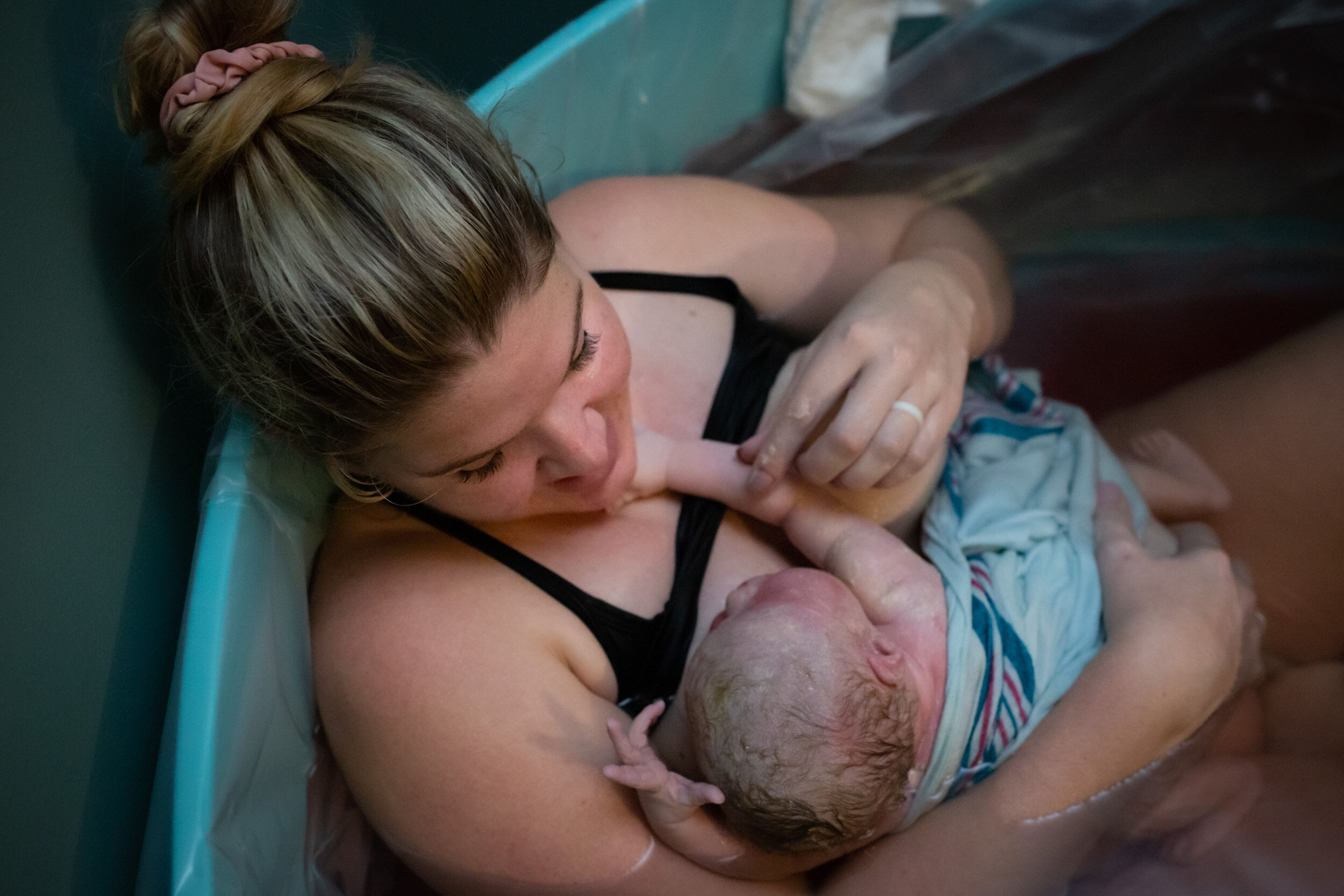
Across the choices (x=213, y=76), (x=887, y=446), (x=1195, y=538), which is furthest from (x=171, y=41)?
(x=1195, y=538)

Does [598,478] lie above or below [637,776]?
above

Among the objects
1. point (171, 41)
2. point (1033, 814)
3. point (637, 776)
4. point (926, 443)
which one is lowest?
point (1033, 814)

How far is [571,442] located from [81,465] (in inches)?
15.7

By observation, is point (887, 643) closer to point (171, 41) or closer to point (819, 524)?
point (819, 524)

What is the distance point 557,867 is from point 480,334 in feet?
1.61

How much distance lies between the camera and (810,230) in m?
1.20

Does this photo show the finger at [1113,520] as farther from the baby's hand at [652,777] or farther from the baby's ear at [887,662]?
the baby's hand at [652,777]

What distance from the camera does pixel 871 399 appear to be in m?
0.88

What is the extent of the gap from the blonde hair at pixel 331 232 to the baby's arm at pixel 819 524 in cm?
34

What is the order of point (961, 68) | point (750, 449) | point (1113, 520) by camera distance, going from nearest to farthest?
point (750, 449)
point (1113, 520)
point (961, 68)

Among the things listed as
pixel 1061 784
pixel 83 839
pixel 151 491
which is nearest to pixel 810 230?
pixel 1061 784

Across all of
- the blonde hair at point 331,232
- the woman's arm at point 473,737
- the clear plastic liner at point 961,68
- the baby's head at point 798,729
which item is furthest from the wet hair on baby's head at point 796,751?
the clear plastic liner at point 961,68

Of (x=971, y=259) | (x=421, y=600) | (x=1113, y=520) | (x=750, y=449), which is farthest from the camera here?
(x=971, y=259)

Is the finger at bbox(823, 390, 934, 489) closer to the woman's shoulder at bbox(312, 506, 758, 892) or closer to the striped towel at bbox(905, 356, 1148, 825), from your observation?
the striped towel at bbox(905, 356, 1148, 825)
